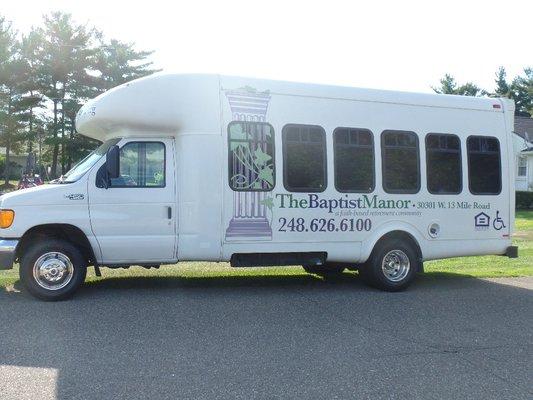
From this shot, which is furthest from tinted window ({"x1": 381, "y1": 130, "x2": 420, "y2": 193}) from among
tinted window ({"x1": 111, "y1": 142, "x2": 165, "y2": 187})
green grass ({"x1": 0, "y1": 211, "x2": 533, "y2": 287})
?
tinted window ({"x1": 111, "y1": 142, "x2": 165, "y2": 187})

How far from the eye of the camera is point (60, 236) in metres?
7.98

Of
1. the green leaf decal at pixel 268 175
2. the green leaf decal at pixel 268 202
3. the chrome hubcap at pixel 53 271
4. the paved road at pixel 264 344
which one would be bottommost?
the paved road at pixel 264 344

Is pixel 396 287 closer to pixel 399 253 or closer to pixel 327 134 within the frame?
pixel 399 253

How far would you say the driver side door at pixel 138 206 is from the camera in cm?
794

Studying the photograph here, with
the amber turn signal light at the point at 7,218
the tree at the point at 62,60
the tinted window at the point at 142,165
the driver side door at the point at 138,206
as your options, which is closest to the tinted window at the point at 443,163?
the driver side door at the point at 138,206

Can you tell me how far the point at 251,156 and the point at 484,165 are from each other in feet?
12.9

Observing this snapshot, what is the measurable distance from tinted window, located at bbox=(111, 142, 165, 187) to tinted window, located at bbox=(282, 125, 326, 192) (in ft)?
5.71

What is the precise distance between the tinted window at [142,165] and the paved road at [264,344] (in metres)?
1.56

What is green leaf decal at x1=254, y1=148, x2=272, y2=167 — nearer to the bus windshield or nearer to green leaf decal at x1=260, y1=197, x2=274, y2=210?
Answer: green leaf decal at x1=260, y1=197, x2=274, y2=210

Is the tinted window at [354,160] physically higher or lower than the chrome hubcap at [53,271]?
higher

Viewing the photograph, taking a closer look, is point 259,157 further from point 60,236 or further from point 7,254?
point 7,254

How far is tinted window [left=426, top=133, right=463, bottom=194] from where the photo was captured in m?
9.34

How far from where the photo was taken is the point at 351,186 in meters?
8.89

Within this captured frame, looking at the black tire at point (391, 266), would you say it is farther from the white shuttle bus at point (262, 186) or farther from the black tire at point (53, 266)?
the black tire at point (53, 266)
